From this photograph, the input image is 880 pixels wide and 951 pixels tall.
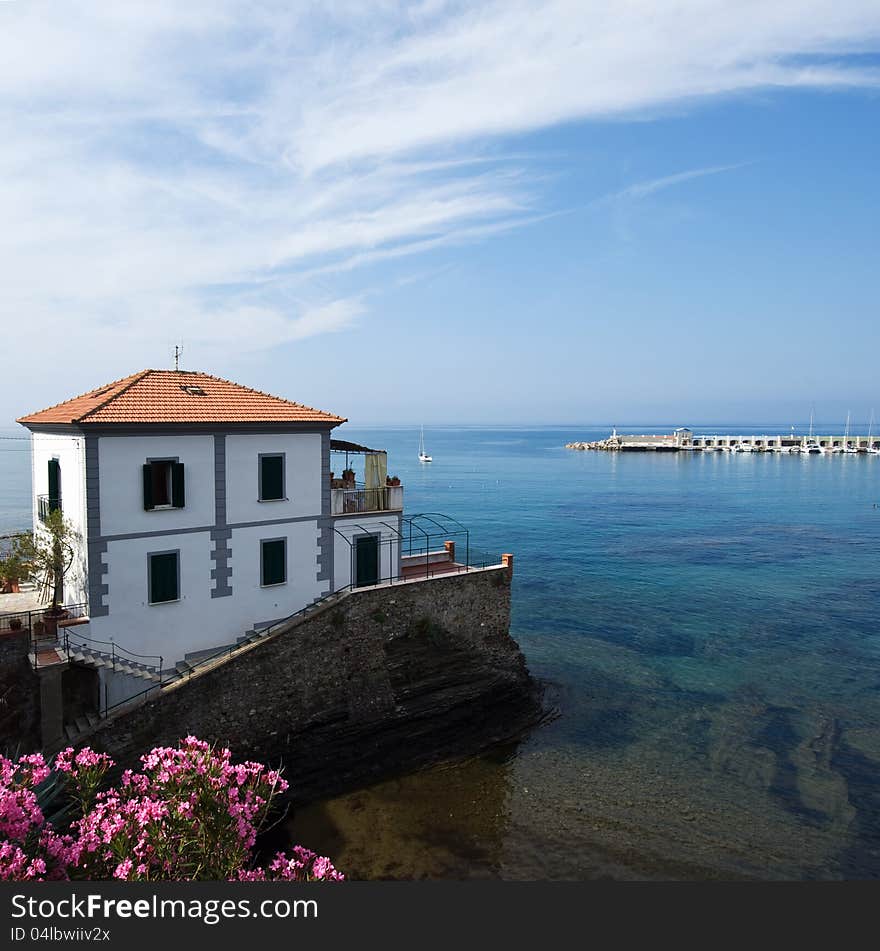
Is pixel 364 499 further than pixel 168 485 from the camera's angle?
Yes

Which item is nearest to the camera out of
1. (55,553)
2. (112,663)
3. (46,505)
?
(112,663)

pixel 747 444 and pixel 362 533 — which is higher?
pixel 747 444

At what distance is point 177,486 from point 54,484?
13.4 feet

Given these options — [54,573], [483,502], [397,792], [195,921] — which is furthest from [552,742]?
[483,502]

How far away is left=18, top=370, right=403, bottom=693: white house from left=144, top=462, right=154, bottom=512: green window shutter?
4 cm

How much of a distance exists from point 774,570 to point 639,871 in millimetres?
37885

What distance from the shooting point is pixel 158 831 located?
27.7 ft

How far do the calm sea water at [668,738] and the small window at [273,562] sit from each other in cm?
684

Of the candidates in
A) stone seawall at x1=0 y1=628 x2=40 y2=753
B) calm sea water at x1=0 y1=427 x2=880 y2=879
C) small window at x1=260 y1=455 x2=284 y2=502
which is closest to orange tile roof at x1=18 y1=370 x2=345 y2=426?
small window at x1=260 y1=455 x2=284 y2=502

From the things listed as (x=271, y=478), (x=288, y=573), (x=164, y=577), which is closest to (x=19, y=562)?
(x=164, y=577)

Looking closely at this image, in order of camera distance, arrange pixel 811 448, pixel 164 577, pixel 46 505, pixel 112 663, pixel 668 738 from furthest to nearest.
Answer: pixel 811 448
pixel 668 738
pixel 46 505
pixel 164 577
pixel 112 663

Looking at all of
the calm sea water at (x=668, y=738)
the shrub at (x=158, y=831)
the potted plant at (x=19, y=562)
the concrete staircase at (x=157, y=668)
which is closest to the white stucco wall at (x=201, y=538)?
the concrete staircase at (x=157, y=668)

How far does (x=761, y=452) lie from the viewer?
172500mm

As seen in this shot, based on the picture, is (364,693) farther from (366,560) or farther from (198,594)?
(198,594)
